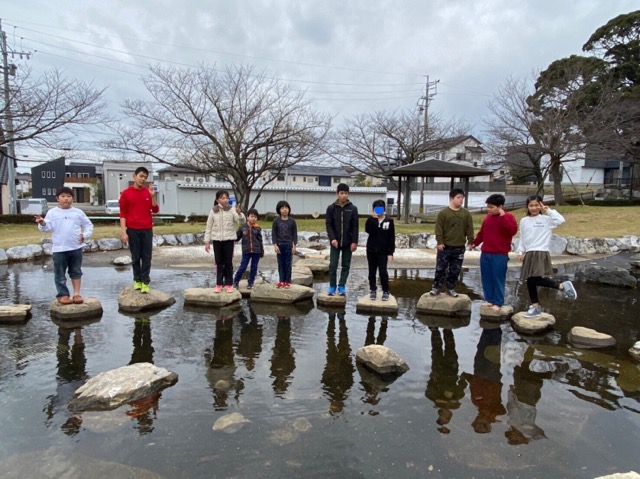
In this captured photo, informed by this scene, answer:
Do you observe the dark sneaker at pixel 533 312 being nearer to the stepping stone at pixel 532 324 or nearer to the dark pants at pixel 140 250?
the stepping stone at pixel 532 324

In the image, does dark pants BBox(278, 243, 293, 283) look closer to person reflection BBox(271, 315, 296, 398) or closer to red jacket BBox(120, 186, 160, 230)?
person reflection BBox(271, 315, 296, 398)

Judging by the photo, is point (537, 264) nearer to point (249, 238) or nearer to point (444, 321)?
point (444, 321)

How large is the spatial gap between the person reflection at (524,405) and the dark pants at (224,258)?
3.90m

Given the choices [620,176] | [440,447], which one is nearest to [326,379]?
[440,447]

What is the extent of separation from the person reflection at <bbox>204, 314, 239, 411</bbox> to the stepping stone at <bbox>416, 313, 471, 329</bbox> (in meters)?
2.50

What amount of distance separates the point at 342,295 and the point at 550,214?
295 cm

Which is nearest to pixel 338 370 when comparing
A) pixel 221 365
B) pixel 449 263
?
pixel 221 365

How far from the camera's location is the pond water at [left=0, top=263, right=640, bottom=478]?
8.63ft

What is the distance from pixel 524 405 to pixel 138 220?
4.92 m

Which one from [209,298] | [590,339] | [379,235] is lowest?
[590,339]

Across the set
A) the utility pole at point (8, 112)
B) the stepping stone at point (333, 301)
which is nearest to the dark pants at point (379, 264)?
the stepping stone at point (333, 301)

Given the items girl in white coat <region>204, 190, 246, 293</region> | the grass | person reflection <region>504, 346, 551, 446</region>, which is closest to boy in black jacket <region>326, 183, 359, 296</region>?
girl in white coat <region>204, 190, 246, 293</region>

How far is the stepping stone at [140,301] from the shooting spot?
5738 millimetres

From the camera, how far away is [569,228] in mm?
16250
